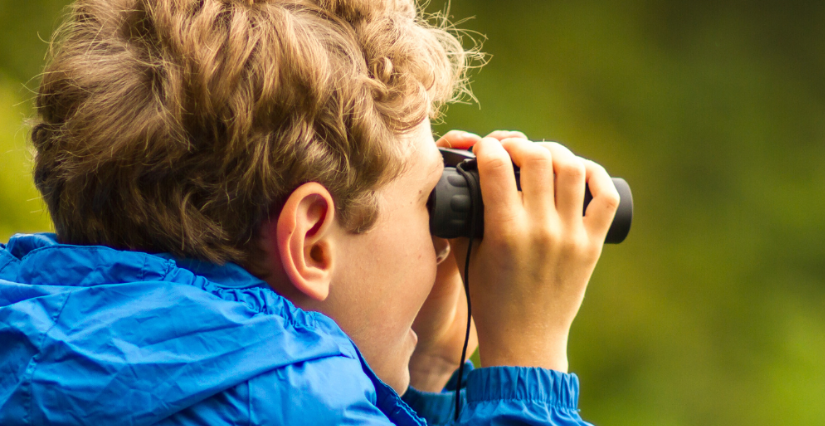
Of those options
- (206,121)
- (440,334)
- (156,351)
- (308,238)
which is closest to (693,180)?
(440,334)

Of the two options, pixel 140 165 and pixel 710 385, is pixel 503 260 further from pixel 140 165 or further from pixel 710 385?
pixel 710 385

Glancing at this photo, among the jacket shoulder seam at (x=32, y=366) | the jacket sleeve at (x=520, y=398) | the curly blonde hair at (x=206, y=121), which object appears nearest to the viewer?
the jacket shoulder seam at (x=32, y=366)

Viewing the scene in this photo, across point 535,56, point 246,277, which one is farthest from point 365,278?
point 535,56

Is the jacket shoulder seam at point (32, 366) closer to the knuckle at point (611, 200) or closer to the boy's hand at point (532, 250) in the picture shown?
the boy's hand at point (532, 250)

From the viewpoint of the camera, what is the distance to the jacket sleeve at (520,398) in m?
0.79

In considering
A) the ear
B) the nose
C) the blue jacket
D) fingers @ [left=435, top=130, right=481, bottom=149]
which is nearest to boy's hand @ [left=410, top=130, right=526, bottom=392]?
fingers @ [left=435, top=130, right=481, bottom=149]

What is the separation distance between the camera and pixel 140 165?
2.23ft

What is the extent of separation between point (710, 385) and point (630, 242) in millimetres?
651

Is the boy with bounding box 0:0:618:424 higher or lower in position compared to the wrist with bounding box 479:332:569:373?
higher

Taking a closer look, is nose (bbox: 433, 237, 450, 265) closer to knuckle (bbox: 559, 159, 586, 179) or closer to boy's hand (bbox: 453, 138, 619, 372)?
boy's hand (bbox: 453, 138, 619, 372)

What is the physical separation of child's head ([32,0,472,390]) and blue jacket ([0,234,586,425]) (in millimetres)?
77

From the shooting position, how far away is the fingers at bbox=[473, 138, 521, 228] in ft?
2.78

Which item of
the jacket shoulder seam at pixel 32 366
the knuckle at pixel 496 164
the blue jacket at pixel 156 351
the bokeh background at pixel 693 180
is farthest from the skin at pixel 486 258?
the bokeh background at pixel 693 180

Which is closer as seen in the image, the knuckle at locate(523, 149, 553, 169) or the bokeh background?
the knuckle at locate(523, 149, 553, 169)
